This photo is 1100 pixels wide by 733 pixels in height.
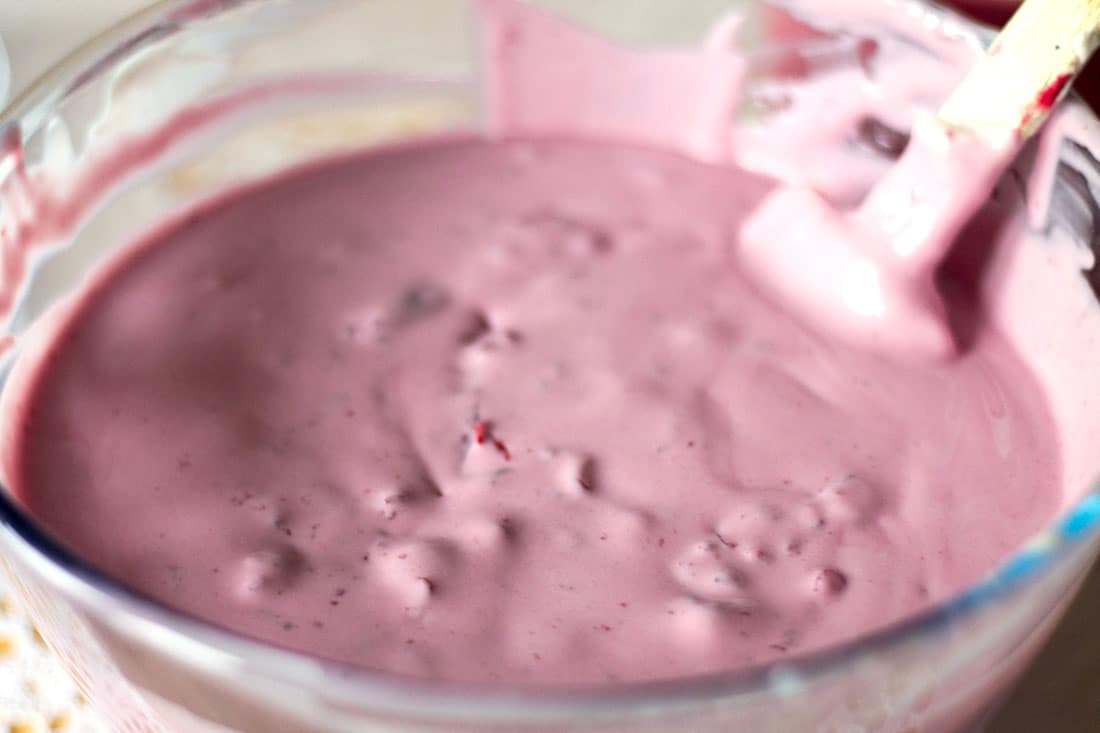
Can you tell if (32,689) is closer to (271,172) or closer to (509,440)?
(509,440)

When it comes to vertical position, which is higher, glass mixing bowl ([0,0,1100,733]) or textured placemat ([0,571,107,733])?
glass mixing bowl ([0,0,1100,733])

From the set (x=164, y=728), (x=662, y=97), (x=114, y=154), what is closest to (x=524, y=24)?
(x=662, y=97)

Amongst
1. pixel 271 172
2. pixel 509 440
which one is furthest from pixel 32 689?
pixel 271 172

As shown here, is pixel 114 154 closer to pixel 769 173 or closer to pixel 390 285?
pixel 390 285

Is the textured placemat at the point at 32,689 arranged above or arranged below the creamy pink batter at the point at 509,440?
below

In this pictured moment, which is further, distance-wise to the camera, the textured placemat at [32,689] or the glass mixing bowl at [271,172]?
the textured placemat at [32,689]
